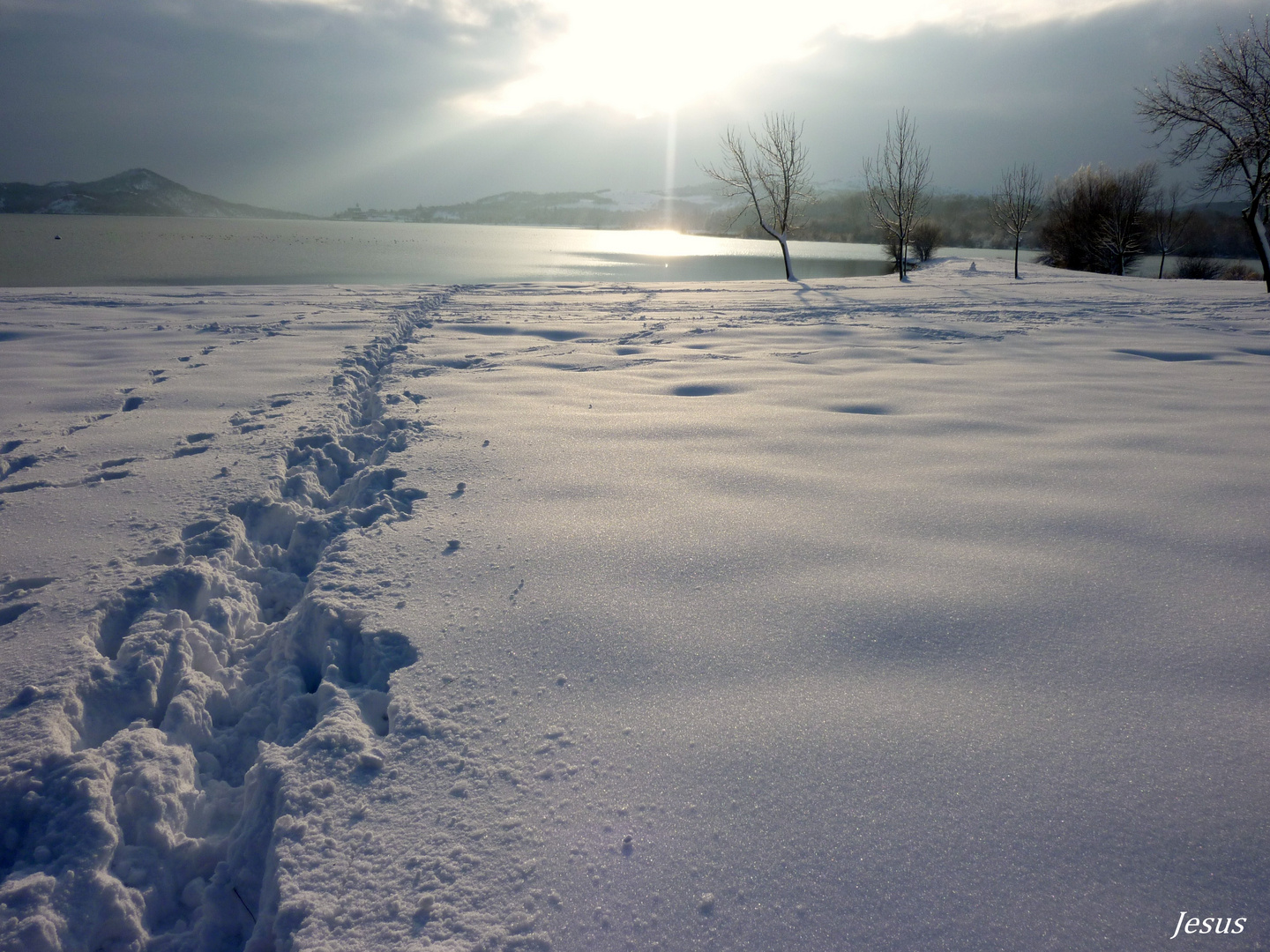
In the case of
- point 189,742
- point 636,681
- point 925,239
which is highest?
point 925,239

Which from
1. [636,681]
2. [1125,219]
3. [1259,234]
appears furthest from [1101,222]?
[636,681]

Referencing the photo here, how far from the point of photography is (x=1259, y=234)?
14.7 m

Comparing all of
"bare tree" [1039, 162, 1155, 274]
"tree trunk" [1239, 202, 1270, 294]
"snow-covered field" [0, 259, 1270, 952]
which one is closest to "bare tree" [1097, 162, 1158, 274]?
"bare tree" [1039, 162, 1155, 274]

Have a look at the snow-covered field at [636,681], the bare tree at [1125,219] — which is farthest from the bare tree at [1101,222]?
the snow-covered field at [636,681]

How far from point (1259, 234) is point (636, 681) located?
20651 millimetres

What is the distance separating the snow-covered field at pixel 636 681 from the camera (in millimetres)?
1387

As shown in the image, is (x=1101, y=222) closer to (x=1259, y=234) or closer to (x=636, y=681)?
(x=1259, y=234)

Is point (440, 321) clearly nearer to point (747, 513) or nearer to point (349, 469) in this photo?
point (349, 469)

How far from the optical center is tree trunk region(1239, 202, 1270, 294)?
14492 millimetres

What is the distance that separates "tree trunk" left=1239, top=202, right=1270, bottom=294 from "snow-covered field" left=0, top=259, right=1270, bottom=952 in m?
15.1

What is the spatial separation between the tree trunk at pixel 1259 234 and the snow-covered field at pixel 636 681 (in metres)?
15.1

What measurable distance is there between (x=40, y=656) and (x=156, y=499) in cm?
144

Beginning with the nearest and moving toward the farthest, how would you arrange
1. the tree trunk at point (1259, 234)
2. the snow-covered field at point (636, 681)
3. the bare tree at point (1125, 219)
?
the snow-covered field at point (636, 681)
the tree trunk at point (1259, 234)
the bare tree at point (1125, 219)

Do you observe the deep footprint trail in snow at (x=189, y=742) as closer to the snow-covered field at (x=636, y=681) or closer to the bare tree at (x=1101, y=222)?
the snow-covered field at (x=636, y=681)
